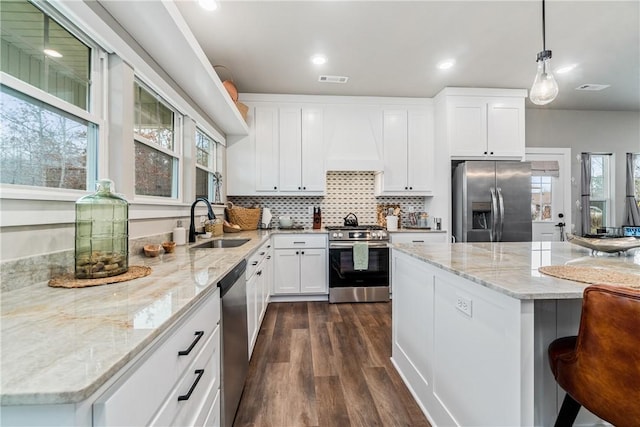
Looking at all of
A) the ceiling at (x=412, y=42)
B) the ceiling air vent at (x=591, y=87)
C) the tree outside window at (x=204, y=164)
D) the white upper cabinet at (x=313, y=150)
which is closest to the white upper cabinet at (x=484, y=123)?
the ceiling at (x=412, y=42)

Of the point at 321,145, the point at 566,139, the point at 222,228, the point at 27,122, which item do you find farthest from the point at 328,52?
the point at 566,139

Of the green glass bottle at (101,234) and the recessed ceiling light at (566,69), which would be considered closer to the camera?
the green glass bottle at (101,234)

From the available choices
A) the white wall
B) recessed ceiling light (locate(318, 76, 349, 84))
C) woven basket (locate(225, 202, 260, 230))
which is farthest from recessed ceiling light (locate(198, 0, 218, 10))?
the white wall

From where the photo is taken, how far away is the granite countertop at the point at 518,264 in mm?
990

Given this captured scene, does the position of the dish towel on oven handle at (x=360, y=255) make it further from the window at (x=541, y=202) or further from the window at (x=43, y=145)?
the window at (x=541, y=202)

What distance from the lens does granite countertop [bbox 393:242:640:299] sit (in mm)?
990

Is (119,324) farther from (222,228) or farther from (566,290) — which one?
(222,228)

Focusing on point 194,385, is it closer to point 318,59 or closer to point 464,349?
point 464,349

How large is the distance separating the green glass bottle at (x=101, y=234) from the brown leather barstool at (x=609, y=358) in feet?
5.76

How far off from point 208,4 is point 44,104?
1.38 meters

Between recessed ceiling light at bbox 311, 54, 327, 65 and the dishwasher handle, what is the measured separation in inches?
91.2

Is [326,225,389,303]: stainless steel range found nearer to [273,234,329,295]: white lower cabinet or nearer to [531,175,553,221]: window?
[273,234,329,295]: white lower cabinet

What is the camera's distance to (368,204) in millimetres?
4340

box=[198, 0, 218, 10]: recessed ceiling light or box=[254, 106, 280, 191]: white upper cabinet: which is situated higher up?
box=[198, 0, 218, 10]: recessed ceiling light
